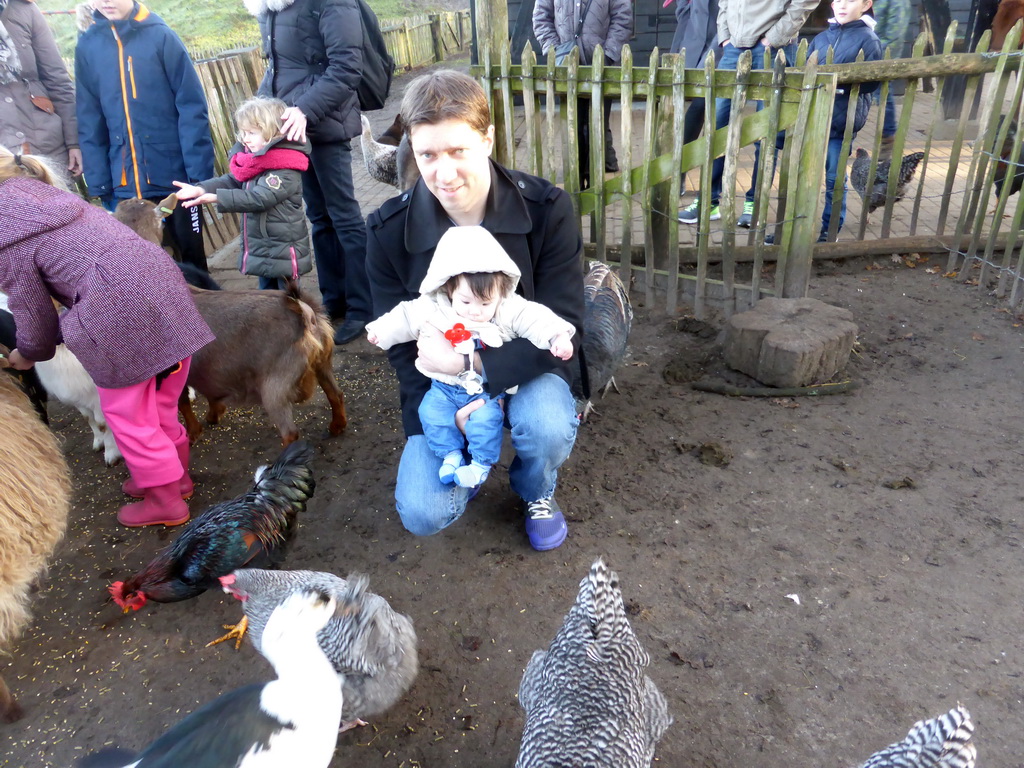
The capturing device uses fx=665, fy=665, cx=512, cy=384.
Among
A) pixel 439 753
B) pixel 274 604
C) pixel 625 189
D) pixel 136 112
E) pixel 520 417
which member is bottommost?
pixel 439 753

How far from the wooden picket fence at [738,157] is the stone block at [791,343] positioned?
23.9 inches

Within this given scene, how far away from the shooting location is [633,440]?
4086mm

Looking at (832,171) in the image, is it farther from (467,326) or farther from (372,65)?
(467,326)

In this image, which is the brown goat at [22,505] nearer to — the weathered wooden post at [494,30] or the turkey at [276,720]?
the turkey at [276,720]

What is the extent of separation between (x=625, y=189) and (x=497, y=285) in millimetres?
3015

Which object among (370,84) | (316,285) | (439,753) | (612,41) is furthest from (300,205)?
(612,41)

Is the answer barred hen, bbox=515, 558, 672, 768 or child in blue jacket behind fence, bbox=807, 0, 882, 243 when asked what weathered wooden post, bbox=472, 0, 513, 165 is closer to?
child in blue jacket behind fence, bbox=807, 0, 882, 243

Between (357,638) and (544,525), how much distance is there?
1179 mm

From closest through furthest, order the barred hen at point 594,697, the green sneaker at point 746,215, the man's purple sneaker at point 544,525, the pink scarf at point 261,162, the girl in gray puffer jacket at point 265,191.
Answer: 1. the barred hen at point 594,697
2. the man's purple sneaker at point 544,525
3. the girl in gray puffer jacket at point 265,191
4. the pink scarf at point 261,162
5. the green sneaker at point 746,215

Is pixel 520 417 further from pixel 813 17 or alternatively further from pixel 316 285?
pixel 813 17

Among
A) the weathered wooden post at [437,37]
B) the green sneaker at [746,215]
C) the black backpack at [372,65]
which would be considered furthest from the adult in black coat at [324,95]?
the weathered wooden post at [437,37]

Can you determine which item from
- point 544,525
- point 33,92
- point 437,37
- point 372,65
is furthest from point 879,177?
point 437,37

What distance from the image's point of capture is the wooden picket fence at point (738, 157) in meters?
4.64

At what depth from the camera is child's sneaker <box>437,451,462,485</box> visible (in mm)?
2820
